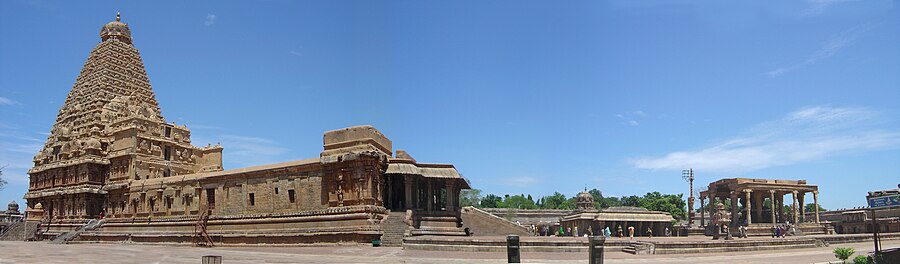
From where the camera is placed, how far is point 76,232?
161 ft

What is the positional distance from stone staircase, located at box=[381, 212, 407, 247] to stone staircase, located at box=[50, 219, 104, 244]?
27.4m

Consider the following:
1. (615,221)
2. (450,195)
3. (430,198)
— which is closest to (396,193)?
(430,198)

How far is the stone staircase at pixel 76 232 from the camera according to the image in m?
47.6

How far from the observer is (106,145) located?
2203 inches

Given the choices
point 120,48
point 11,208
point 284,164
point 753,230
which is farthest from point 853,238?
point 11,208

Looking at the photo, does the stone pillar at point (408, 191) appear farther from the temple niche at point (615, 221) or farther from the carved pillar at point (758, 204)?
the carved pillar at point (758, 204)

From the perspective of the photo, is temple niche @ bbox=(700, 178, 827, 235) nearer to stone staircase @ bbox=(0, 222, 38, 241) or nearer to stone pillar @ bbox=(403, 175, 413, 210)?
stone pillar @ bbox=(403, 175, 413, 210)

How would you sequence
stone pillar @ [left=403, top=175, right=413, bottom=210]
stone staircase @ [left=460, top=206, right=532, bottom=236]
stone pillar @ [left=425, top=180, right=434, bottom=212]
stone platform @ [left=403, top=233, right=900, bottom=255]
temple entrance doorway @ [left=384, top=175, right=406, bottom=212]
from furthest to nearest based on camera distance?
stone staircase @ [left=460, top=206, right=532, bottom=236]
stone pillar @ [left=425, top=180, right=434, bottom=212]
temple entrance doorway @ [left=384, top=175, right=406, bottom=212]
stone pillar @ [left=403, top=175, right=413, bottom=210]
stone platform @ [left=403, top=233, right=900, bottom=255]

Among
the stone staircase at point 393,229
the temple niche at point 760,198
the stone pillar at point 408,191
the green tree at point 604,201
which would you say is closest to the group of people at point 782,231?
the temple niche at point 760,198

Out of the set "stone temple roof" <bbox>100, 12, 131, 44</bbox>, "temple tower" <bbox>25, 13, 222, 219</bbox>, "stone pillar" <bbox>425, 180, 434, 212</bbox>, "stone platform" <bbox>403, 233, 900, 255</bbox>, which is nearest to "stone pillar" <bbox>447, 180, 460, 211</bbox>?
"stone pillar" <bbox>425, 180, 434, 212</bbox>

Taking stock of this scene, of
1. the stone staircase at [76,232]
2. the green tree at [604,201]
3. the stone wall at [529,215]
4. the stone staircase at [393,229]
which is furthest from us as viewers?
the green tree at [604,201]

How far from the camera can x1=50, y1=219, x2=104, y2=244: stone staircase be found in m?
47.6

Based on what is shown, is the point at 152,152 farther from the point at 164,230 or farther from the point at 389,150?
the point at 389,150

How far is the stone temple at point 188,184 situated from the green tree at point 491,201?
61.3 m
